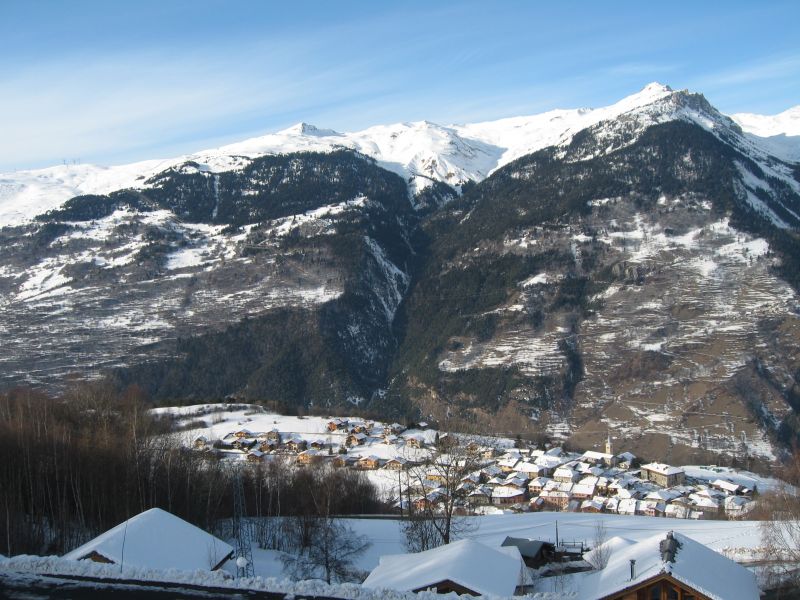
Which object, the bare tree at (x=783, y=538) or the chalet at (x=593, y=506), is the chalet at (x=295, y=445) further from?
the bare tree at (x=783, y=538)

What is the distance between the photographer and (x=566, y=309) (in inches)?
6545

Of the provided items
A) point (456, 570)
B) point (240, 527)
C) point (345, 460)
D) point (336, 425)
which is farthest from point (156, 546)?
point (336, 425)

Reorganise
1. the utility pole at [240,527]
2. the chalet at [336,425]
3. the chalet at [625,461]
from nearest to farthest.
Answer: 1. the utility pole at [240,527]
2. the chalet at [625,461]
3. the chalet at [336,425]

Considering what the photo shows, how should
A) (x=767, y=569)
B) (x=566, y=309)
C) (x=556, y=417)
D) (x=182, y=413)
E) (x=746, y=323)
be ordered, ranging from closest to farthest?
(x=767, y=569)
(x=182, y=413)
(x=556, y=417)
(x=746, y=323)
(x=566, y=309)

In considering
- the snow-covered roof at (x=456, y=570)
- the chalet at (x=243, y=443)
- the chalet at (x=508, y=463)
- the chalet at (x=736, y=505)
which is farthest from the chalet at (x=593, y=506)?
the snow-covered roof at (x=456, y=570)

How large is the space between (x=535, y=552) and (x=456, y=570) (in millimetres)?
14345

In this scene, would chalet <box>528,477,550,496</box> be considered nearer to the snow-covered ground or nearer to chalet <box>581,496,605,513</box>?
chalet <box>581,496,605,513</box>

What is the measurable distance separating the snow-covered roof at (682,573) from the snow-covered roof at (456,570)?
2566mm

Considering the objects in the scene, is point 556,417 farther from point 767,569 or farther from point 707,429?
point 767,569

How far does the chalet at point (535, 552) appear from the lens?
36.0 m

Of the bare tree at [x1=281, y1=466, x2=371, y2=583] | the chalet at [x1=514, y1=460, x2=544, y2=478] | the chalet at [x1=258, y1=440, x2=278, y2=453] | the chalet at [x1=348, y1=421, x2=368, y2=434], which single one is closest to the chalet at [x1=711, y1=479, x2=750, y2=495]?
the chalet at [x1=514, y1=460, x2=544, y2=478]

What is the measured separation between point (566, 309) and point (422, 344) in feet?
111

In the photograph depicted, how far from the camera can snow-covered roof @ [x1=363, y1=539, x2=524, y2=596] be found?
Result: 2300 cm

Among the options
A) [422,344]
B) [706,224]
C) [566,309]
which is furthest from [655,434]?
[706,224]
